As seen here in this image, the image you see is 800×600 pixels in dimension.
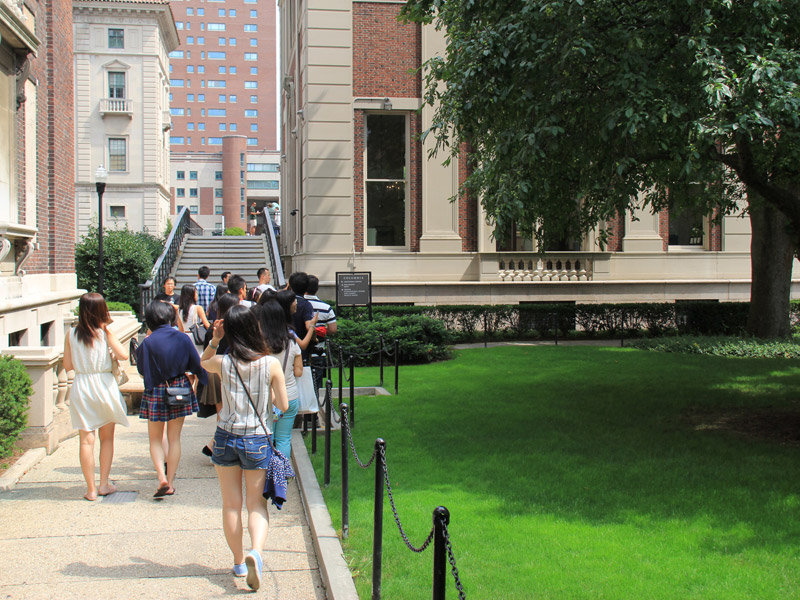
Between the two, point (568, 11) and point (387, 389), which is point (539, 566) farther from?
point (387, 389)

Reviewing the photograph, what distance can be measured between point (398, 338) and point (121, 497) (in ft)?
29.0

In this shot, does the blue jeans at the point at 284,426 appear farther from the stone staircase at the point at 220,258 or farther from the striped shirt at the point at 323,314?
the stone staircase at the point at 220,258

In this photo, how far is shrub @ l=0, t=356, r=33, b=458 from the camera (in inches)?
296

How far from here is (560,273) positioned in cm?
2233

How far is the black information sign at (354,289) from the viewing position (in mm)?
17234

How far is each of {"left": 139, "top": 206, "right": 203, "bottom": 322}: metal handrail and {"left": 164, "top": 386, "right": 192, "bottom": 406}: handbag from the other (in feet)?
49.2

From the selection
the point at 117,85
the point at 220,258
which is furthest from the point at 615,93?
the point at 117,85

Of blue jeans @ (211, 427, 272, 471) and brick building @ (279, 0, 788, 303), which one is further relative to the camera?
brick building @ (279, 0, 788, 303)

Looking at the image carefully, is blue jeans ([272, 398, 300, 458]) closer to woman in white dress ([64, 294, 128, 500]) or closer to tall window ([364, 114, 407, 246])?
woman in white dress ([64, 294, 128, 500])

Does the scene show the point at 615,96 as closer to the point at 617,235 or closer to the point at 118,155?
the point at 617,235

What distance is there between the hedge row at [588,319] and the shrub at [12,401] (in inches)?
472

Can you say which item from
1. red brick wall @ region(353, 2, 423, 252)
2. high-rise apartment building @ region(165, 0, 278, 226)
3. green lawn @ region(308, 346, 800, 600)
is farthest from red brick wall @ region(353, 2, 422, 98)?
high-rise apartment building @ region(165, 0, 278, 226)

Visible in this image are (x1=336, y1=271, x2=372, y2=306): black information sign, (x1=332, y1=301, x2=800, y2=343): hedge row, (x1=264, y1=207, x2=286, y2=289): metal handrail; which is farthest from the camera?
(x1=264, y1=207, x2=286, y2=289): metal handrail

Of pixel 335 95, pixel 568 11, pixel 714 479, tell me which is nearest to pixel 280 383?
pixel 714 479
